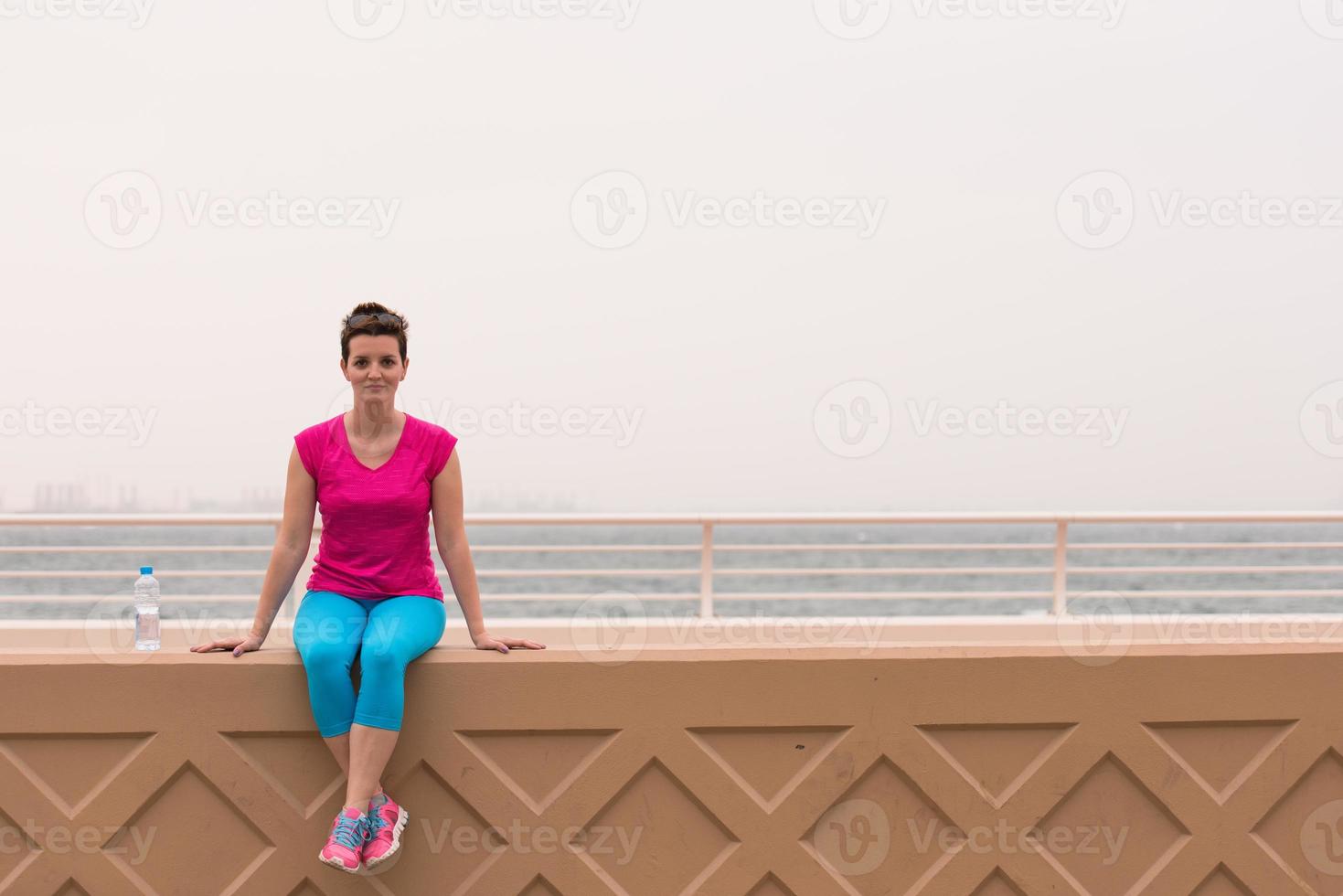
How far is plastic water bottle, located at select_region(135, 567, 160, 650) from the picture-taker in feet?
11.7

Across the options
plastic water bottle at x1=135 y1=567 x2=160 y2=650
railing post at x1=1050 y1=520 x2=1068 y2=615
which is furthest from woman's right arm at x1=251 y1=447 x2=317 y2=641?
railing post at x1=1050 y1=520 x2=1068 y2=615

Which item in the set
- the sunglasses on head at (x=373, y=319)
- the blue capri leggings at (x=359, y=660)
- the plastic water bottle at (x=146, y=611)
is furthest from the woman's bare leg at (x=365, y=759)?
the plastic water bottle at (x=146, y=611)

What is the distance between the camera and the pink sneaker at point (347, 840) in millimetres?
1891

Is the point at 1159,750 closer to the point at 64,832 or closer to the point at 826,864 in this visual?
the point at 826,864

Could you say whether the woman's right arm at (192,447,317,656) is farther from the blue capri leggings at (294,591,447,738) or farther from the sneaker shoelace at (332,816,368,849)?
the sneaker shoelace at (332,816,368,849)

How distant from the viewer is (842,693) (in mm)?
2125

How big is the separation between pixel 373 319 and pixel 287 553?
521 mm

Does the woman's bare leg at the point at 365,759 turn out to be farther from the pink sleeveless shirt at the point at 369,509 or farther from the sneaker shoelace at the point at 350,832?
the pink sleeveless shirt at the point at 369,509

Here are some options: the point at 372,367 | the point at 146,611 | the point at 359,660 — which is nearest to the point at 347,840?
the point at 359,660

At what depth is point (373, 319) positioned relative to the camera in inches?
84.7

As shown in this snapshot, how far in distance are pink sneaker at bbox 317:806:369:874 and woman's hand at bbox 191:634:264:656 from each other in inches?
15.4

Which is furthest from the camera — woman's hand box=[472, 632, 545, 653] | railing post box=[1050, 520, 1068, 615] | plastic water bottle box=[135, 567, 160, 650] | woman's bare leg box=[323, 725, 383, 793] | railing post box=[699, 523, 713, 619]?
railing post box=[1050, 520, 1068, 615]

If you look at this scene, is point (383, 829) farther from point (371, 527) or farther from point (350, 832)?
point (371, 527)

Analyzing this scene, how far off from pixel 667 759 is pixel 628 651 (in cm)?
23
